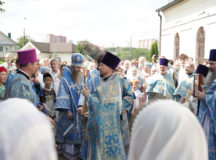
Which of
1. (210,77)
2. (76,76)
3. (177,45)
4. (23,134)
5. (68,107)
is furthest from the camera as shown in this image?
(177,45)

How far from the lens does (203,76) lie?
16.5ft

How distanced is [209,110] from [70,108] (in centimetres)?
259

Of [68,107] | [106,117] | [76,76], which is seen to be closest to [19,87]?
[106,117]

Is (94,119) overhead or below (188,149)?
below

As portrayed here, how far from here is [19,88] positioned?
3721 mm

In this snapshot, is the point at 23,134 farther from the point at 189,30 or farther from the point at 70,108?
the point at 189,30

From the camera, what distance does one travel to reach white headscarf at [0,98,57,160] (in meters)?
1.18

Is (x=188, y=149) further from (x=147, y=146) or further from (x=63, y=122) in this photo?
(x=63, y=122)

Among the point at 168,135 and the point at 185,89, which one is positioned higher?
the point at 168,135

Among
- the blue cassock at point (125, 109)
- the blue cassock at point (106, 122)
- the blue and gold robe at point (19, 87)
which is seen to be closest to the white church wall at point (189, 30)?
the blue cassock at point (125, 109)

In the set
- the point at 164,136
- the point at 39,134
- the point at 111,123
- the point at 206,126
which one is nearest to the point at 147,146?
the point at 164,136

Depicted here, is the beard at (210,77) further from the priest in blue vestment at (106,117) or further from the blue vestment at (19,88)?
the blue vestment at (19,88)

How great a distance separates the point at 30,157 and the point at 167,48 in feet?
82.3

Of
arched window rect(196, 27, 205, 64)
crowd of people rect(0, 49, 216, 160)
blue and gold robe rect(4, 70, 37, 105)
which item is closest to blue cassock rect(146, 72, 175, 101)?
crowd of people rect(0, 49, 216, 160)
